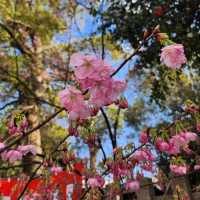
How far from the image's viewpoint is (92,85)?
1.77 metres

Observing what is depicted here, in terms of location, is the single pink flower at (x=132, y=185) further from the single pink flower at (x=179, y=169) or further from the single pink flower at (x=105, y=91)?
the single pink flower at (x=105, y=91)

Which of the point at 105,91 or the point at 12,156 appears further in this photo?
the point at 12,156

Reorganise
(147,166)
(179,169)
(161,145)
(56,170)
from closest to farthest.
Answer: (161,145) → (147,166) → (179,169) → (56,170)

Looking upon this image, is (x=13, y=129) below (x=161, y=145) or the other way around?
the other way around

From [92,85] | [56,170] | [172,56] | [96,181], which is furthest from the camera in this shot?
[56,170]

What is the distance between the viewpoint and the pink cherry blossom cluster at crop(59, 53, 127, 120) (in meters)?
1.75

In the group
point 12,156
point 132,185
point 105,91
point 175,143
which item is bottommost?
point 105,91

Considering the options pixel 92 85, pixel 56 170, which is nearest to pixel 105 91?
pixel 92 85

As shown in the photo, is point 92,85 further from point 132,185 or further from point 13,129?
point 132,185

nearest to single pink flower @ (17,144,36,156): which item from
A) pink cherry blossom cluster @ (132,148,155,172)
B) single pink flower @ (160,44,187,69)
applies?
pink cherry blossom cluster @ (132,148,155,172)

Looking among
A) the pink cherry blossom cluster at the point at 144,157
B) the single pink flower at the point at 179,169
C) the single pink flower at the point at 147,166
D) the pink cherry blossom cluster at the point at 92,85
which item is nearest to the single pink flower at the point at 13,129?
the pink cherry blossom cluster at the point at 144,157

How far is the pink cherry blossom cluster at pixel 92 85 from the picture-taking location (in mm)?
1748

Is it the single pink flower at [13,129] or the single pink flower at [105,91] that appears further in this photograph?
the single pink flower at [13,129]

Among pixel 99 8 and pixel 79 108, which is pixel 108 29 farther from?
pixel 79 108
